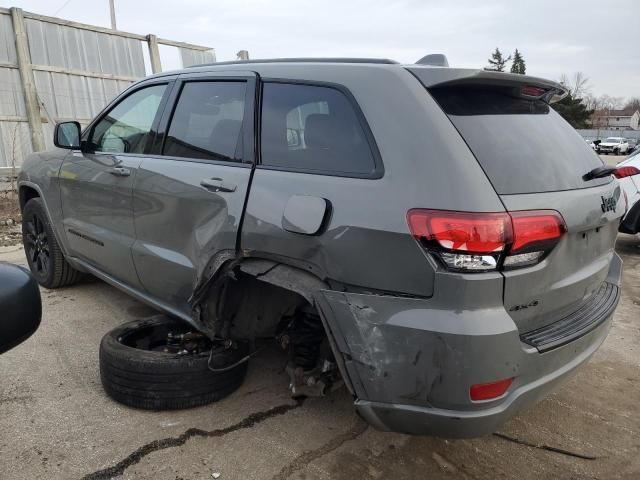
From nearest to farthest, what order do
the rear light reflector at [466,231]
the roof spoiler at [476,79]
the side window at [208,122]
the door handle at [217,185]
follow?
the rear light reflector at [466,231], the roof spoiler at [476,79], the door handle at [217,185], the side window at [208,122]

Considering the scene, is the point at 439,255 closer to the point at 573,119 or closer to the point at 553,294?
the point at 553,294

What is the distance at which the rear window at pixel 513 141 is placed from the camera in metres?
2.05

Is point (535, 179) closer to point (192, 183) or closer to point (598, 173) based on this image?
point (598, 173)

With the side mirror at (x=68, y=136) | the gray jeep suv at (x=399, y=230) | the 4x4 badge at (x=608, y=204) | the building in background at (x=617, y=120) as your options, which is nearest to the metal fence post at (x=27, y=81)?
the side mirror at (x=68, y=136)

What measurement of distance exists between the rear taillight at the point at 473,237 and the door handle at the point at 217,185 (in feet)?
3.39

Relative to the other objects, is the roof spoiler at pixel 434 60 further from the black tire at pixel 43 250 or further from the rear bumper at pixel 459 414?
the black tire at pixel 43 250

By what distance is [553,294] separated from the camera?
6.97ft

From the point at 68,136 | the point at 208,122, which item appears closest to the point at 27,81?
the point at 68,136

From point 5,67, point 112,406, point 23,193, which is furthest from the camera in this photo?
point 5,67

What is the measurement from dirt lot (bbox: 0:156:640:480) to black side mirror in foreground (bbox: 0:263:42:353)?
3.94 feet

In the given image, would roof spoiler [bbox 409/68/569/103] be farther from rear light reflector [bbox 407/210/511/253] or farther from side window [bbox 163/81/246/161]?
side window [bbox 163/81/246/161]

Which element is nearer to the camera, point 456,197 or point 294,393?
point 456,197

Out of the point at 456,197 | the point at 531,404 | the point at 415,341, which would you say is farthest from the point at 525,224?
the point at 531,404

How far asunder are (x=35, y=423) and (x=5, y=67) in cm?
934
